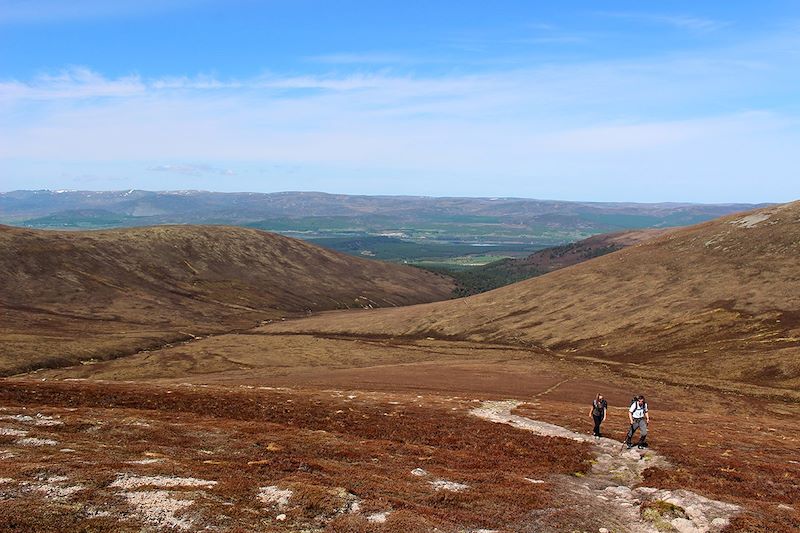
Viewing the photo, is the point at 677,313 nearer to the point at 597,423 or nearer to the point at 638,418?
the point at 597,423

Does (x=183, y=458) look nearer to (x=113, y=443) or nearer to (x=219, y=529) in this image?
(x=113, y=443)

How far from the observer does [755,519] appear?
24.7m

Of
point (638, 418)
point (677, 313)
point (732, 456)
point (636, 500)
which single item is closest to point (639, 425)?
point (638, 418)

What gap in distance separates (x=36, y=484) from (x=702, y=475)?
3383cm

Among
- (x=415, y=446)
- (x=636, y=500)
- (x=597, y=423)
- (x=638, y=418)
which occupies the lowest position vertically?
(x=597, y=423)

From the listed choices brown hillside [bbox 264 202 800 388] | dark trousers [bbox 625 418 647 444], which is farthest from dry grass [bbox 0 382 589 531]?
→ brown hillside [bbox 264 202 800 388]

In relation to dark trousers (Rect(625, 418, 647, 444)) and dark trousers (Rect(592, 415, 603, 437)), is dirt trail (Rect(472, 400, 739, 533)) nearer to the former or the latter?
dark trousers (Rect(625, 418, 647, 444))

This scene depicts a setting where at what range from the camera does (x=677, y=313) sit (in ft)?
462

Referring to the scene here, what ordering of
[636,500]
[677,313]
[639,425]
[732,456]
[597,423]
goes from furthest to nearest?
[677,313]
[597,423]
[639,425]
[732,456]
[636,500]

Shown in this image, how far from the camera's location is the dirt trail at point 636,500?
81.7 ft

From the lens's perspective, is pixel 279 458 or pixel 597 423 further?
pixel 597 423

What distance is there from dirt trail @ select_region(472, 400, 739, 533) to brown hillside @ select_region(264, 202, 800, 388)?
6822 centimetres

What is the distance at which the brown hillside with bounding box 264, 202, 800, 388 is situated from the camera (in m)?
108

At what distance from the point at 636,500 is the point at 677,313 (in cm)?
12615
